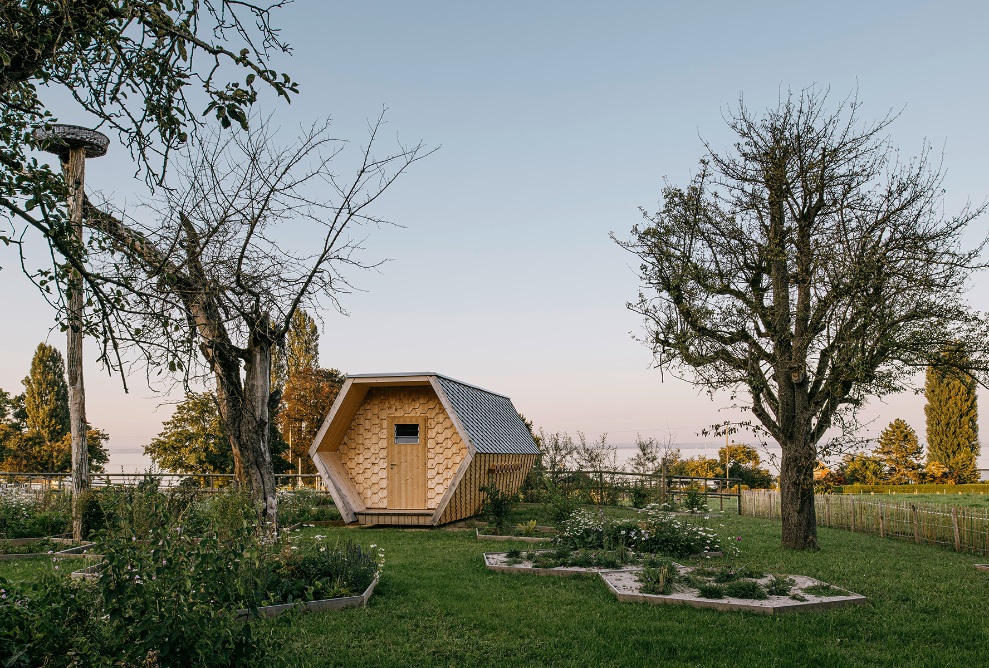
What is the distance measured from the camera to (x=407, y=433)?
16953mm

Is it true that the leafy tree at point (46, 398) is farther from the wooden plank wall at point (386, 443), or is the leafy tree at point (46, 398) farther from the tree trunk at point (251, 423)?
the tree trunk at point (251, 423)

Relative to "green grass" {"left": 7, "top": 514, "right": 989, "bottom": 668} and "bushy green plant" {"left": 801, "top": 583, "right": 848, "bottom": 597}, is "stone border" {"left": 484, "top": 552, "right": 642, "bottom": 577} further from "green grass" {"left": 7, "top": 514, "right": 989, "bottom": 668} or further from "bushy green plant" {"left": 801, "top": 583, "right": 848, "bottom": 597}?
"bushy green plant" {"left": 801, "top": 583, "right": 848, "bottom": 597}

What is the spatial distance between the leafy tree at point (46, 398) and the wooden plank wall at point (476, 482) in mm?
27181

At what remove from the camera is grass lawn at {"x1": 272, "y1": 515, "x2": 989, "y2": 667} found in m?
5.58

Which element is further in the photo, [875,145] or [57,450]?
[57,450]

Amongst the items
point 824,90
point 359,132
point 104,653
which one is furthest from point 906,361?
point 104,653

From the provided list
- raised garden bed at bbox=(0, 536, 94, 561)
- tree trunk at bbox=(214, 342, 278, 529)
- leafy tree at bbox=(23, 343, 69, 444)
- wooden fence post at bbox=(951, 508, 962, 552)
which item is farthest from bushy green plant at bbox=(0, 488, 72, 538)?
leafy tree at bbox=(23, 343, 69, 444)

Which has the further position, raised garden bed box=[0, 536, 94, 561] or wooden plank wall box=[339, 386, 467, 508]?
wooden plank wall box=[339, 386, 467, 508]

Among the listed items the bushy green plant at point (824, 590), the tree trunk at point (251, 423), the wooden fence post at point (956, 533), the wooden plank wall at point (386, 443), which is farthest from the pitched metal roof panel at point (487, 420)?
the wooden fence post at point (956, 533)

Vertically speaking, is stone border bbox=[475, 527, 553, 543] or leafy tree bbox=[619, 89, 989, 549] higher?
leafy tree bbox=[619, 89, 989, 549]

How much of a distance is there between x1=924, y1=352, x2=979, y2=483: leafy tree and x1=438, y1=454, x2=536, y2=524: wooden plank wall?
26.5 metres

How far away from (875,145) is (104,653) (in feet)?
42.8

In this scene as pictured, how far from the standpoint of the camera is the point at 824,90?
12203mm

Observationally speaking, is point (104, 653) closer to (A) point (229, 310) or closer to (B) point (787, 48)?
(A) point (229, 310)
